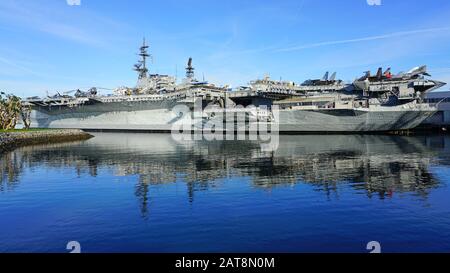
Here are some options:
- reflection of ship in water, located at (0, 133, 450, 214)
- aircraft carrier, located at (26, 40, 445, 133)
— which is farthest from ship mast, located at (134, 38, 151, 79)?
reflection of ship in water, located at (0, 133, 450, 214)

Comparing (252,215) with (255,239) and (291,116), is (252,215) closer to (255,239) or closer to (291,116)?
(255,239)

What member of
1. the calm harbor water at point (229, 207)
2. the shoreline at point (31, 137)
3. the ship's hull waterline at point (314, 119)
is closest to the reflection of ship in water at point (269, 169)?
the calm harbor water at point (229, 207)

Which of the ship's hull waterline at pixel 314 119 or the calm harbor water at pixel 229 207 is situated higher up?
the ship's hull waterline at pixel 314 119

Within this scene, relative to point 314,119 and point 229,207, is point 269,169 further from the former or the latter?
point 314,119

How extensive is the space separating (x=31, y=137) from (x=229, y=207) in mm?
39878

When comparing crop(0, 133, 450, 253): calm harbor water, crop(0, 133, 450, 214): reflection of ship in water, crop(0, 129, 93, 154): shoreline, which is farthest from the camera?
crop(0, 129, 93, 154): shoreline

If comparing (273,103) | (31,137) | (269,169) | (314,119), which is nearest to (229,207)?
(269,169)

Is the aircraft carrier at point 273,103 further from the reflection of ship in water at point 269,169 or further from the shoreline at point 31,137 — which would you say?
the reflection of ship in water at point 269,169

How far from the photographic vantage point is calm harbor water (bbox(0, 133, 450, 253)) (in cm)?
901

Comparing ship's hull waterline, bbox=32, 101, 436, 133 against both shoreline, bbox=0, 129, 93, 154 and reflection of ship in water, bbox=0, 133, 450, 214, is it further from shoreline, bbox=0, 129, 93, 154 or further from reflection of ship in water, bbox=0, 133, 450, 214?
reflection of ship in water, bbox=0, 133, 450, 214

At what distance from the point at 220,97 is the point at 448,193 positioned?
148 ft

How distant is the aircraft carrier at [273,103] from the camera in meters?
49.5

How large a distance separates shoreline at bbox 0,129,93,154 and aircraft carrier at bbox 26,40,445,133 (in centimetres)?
1210

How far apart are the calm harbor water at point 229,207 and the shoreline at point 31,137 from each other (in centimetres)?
1778
